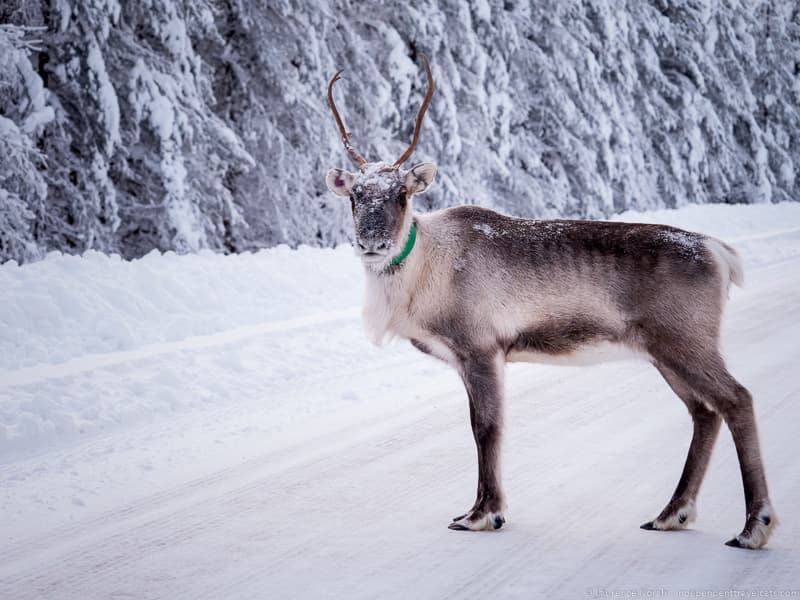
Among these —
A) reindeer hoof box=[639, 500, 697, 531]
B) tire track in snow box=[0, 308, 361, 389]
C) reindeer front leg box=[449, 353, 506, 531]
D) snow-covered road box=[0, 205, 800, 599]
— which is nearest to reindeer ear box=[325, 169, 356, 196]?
reindeer front leg box=[449, 353, 506, 531]

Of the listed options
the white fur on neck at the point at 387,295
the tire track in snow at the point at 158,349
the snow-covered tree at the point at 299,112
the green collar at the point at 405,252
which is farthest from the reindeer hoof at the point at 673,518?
the snow-covered tree at the point at 299,112

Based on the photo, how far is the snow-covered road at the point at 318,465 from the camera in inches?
149

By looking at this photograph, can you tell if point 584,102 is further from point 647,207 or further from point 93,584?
point 93,584

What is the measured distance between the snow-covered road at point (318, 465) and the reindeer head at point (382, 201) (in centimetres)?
135

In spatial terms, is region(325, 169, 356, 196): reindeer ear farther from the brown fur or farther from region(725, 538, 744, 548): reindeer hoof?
region(725, 538, 744, 548): reindeer hoof

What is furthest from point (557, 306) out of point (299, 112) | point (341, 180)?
point (299, 112)

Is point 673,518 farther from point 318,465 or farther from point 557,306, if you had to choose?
point 318,465

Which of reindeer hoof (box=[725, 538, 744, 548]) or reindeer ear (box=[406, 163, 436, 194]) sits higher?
reindeer ear (box=[406, 163, 436, 194])

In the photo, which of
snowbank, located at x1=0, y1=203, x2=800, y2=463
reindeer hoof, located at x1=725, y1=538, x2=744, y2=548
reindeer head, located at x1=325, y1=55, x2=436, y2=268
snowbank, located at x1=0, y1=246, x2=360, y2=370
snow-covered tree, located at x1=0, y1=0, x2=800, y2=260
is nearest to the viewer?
reindeer hoof, located at x1=725, y1=538, x2=744, y2=548

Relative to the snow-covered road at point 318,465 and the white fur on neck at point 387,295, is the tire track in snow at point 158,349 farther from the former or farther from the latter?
the white fur on neck at point 387,295

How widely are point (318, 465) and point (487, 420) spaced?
125cm

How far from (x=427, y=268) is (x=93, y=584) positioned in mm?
2321

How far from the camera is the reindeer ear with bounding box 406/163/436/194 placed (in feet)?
16.0

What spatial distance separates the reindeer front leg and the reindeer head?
74cm
